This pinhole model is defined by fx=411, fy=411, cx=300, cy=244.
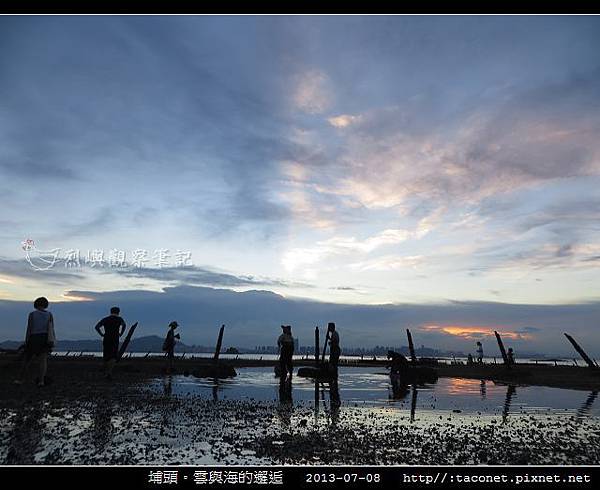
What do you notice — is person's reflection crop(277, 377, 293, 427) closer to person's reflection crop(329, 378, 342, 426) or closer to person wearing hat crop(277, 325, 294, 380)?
person's reflection crop(329, 378, 342, 426)

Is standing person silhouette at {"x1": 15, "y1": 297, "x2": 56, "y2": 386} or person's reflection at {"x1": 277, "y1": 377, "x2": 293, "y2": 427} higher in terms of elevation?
standing person silhouette at {"x1": 15, "y1": 297, "x2": 56, "y2": 386}

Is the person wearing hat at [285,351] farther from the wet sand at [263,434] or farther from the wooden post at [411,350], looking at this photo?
the wooden post at [411,350]

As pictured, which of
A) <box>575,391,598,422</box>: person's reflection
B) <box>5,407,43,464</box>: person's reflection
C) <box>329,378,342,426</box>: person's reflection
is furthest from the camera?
<box>575,391,598,422</box>: person's reflection

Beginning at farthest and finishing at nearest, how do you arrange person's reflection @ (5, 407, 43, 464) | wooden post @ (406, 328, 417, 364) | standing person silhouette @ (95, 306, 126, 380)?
wooden post @ (406, 328, 417, 364) → standing person silhouette @ (95, 306, 126, 380) → person's reflection @ (5, 407, 43, 464)

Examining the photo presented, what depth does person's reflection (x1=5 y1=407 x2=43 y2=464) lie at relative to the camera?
6.11 meters

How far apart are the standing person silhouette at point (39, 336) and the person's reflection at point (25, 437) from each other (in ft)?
13.6

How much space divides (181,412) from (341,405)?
5.34m

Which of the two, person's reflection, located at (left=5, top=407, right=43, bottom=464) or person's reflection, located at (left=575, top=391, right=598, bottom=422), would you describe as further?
person's reflection, located at (left=575, top=391, right=598, bottom=422)
